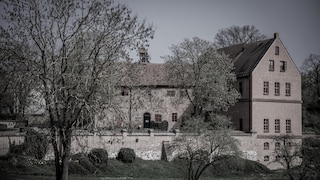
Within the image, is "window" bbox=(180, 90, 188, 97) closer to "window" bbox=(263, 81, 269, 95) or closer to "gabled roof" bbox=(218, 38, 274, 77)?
"gabled roof" bbox=(218, 38, 274, 77)

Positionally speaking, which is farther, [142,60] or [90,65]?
[142,60]

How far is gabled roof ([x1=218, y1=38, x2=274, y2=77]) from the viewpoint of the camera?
3544 centimetres

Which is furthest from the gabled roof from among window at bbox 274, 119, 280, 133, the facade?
window at bbox 274, 119, 280, 133

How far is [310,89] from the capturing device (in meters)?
48.3

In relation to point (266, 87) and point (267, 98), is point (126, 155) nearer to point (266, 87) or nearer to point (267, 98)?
point (267, 98)

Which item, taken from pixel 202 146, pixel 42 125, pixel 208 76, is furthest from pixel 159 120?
pixel 42 125

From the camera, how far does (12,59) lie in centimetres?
1373

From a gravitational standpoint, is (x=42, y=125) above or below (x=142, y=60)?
below

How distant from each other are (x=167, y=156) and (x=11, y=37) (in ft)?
58.3

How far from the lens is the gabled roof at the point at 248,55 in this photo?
116ft

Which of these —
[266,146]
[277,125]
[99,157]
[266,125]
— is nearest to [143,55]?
[99,157]

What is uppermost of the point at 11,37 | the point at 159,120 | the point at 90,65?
the point at 11,37

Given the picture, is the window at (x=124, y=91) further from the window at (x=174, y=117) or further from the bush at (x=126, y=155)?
the window at (x=174, y=117)

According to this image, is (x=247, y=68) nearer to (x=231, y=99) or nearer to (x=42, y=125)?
(x=231, y=99)
